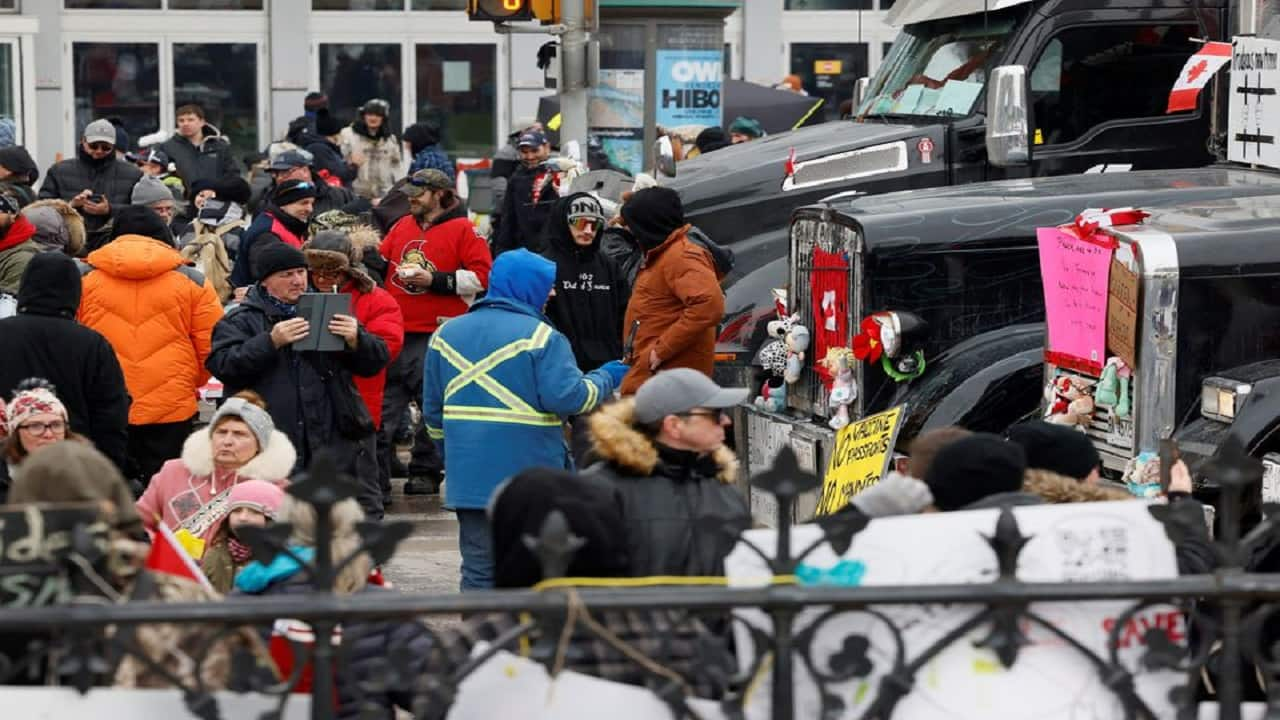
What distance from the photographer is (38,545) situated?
3793 mm

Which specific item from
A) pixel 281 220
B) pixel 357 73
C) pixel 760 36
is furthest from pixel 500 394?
pixel 760 36

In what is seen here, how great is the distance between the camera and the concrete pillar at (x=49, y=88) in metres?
27.6

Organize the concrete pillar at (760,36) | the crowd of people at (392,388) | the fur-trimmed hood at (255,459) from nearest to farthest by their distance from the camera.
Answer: the crowd of people at (392,388) < the fur-trimmed hood at (255,459) < the concrete pillar at (760,36)

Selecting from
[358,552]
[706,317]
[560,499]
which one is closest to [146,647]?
[358,552]

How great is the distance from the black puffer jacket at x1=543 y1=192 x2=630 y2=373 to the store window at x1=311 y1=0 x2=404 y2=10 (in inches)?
727

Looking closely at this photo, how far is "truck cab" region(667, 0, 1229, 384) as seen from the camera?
36.3ft

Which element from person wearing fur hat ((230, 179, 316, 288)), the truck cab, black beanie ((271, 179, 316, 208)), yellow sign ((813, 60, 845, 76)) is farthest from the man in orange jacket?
yellow sign ((813, 60, 845, 76))

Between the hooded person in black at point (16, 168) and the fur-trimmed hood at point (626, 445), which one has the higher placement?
the hooded person in black at point (16, 168)

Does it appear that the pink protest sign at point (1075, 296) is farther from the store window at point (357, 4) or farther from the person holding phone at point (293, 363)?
the store window at point (357, 4)

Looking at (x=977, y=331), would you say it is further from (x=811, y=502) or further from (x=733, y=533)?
(x=733, y=533)

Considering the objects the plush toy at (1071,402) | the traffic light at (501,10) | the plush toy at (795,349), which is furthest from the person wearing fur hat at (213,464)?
the traffic light at (501,10)

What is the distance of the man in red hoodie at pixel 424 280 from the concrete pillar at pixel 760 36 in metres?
18.5

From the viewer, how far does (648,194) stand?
9.76m

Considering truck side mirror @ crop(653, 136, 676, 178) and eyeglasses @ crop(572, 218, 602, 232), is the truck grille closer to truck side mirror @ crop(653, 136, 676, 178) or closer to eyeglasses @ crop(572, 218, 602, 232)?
Answer: eyeglasses @ crop(572, 218, 602, 232)
